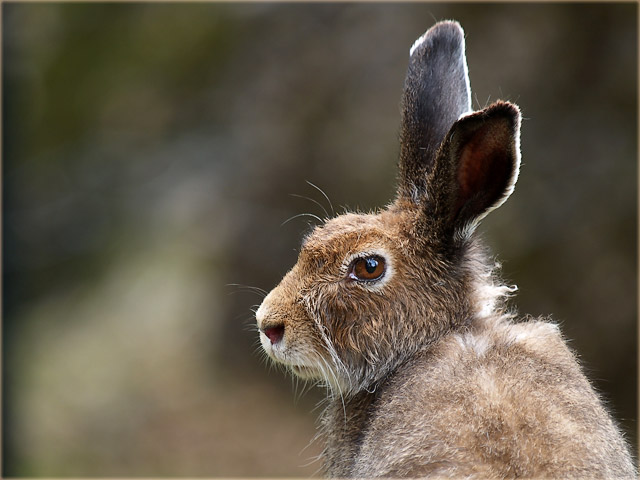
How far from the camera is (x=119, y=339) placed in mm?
11000

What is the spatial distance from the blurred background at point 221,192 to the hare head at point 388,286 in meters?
4.38

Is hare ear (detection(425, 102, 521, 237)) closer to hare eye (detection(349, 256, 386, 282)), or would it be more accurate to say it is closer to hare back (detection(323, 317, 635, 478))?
hare eye (detection(349, 256, 386, 282))

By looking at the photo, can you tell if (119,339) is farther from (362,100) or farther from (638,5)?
(638,5)

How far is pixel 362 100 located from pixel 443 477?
20.8 ft

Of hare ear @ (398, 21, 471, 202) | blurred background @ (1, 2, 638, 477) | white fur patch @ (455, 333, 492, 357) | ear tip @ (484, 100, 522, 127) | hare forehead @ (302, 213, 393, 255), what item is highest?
blurred background @ (1, 2, 638, 477)

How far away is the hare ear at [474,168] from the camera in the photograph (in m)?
3.27

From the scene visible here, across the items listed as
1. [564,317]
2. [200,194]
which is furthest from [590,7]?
[200,194]

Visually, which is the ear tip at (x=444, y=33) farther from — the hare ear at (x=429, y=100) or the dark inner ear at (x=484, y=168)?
the dark inner ear at (x=484, y=168)

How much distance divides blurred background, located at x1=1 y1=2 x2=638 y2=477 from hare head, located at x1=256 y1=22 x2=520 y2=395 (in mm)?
4376

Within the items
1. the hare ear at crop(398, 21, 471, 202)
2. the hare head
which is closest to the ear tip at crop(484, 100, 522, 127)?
the hare head

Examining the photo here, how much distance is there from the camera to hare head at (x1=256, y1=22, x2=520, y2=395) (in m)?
3.56

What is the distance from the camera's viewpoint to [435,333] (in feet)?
11.8

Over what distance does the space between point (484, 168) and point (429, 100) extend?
706mm

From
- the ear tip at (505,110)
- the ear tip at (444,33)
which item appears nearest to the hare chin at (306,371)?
the ear tip at (505,110)
